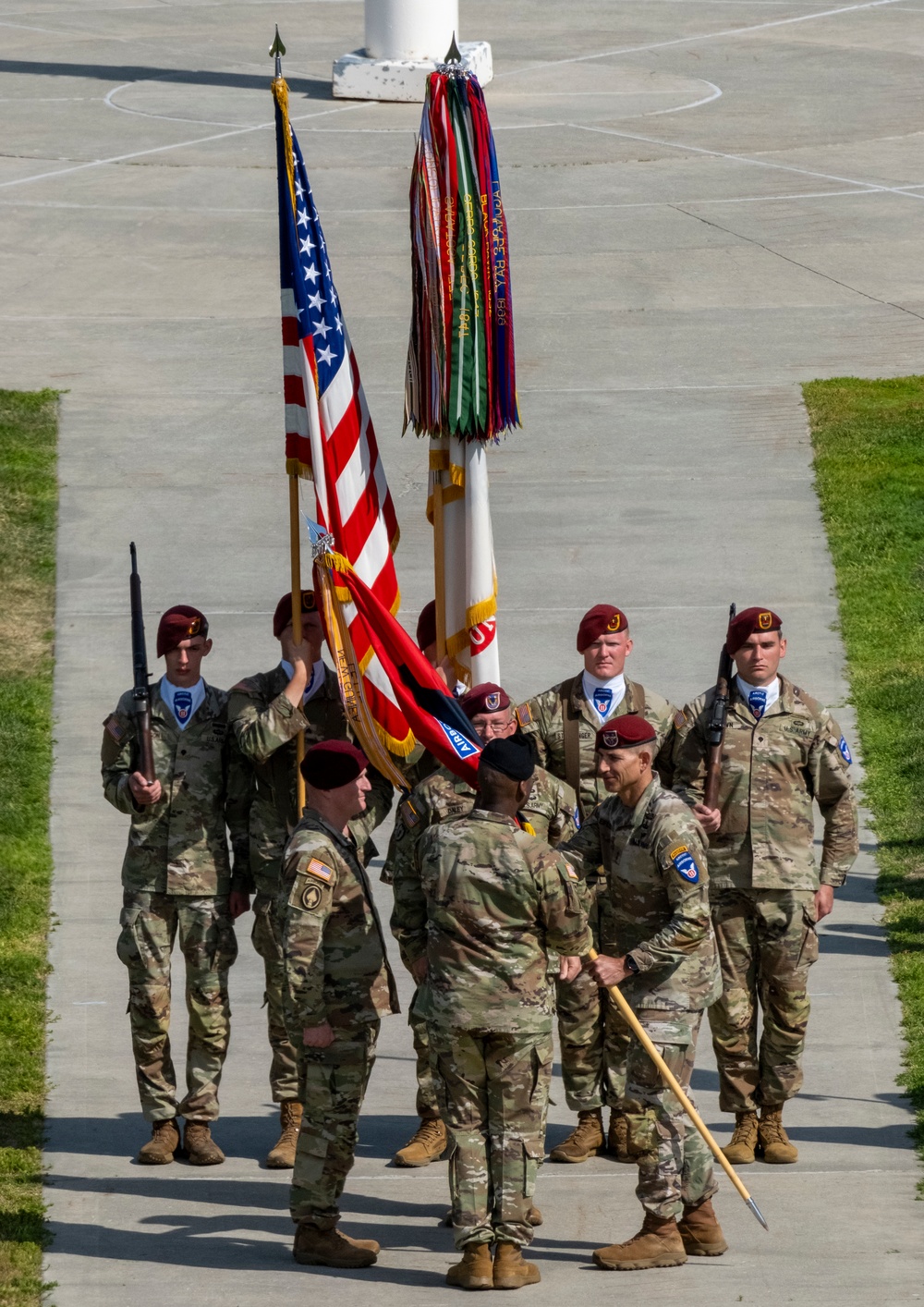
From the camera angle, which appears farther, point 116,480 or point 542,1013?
point 116,480

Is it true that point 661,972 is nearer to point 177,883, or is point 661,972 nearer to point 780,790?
point 780,790

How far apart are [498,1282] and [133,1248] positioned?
4.59ft

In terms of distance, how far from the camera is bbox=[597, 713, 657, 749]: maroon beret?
782 cm

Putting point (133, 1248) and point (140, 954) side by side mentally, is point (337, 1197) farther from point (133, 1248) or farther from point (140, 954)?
point (140, 954)

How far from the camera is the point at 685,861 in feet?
25.4

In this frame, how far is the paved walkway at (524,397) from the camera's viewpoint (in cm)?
827

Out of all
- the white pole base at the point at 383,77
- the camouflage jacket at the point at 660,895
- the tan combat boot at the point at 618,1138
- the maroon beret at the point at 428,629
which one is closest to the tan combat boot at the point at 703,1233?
the camouflage jacket at the point at 660,895

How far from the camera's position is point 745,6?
34.3 m

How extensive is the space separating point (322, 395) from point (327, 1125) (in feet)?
10.6

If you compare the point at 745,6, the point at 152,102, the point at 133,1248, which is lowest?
the point at 133,1248

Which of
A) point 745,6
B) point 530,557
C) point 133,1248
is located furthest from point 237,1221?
point 745,6

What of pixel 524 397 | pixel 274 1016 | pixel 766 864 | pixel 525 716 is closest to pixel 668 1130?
pixel 766 864

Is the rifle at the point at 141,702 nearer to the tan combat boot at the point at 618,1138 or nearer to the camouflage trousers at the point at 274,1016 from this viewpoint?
the camouflage trousers at the point at 274,1016

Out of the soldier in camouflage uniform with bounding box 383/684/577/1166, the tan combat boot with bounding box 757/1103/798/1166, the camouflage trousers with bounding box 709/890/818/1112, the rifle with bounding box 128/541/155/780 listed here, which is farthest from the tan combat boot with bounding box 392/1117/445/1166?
the rifle with bounding box 128/541/155/780
